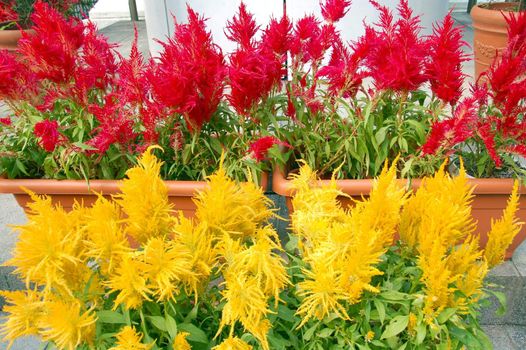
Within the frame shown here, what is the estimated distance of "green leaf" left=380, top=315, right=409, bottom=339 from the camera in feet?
3.17

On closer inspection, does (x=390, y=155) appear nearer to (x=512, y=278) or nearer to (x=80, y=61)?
(x=512, y=278)

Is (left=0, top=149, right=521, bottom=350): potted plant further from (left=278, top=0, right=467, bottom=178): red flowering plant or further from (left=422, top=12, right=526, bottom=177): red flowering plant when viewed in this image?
(left=278, top=0, right=467, bottom=178): red flowering plant

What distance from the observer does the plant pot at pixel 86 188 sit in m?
1.58

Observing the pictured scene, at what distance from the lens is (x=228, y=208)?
987 mm

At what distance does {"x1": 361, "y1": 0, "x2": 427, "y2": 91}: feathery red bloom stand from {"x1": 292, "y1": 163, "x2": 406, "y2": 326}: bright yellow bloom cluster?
525 mm

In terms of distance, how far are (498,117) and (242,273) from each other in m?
1.15

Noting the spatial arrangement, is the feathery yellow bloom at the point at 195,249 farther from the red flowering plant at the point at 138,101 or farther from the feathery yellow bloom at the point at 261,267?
the red flowering plant at the point at 138,101

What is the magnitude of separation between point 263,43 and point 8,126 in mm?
992

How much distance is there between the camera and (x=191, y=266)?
0.88m

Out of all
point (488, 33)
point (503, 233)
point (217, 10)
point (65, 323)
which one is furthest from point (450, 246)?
point (488, 33)

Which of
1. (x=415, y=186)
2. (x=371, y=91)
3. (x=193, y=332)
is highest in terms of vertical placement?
(x=371, y=91)

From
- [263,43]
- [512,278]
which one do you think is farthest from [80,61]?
[512,278]

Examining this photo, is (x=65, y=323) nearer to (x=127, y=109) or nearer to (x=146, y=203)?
(x=146, y=203)

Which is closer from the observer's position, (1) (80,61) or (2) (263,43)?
(2) (263,43)
